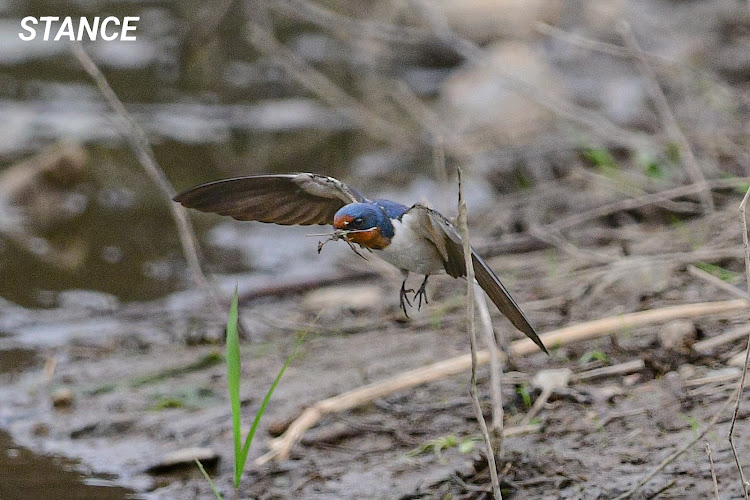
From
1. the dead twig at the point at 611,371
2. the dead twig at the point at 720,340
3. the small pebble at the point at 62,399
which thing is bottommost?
the small pebble at the point at 62,399

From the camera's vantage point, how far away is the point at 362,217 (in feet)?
6.80

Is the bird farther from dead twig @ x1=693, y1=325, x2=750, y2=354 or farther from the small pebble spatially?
the small pebble

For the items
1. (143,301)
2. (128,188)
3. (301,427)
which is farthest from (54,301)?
(301,427)

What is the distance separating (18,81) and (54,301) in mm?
4814

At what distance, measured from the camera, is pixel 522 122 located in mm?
8641

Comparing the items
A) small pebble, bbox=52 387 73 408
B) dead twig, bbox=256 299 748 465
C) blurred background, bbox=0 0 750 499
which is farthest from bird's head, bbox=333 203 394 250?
small pebble, bbox=52 387 73 408

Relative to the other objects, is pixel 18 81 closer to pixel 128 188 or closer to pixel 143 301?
pixel 128 188

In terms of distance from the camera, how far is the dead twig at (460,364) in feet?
11.5

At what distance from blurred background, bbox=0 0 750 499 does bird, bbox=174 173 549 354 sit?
0.36m

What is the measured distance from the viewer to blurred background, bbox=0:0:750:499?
505cm

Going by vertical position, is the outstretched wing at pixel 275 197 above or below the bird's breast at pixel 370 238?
above

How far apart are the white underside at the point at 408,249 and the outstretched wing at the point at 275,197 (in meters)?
0.13

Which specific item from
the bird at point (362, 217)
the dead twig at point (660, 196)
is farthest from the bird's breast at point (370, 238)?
the dead twig at point (660, 196)

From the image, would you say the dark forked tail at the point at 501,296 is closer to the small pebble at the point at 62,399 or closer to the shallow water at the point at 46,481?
the shallow water at the point at 46,481
